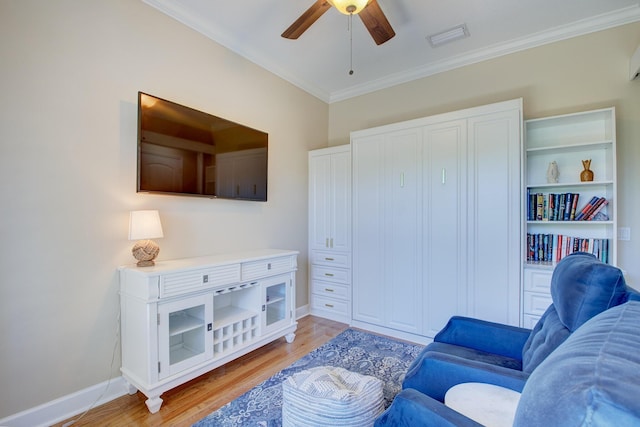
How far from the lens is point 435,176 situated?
2922 millimetres

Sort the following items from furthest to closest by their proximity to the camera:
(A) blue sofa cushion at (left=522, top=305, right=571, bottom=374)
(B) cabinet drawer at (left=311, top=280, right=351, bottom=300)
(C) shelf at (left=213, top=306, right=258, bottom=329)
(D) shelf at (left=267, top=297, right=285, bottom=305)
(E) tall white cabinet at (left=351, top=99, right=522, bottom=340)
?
(B) cabinet drawer at (left=311, top=280, right=351, bottom=300) → (D) shelf at (left=267, top=297, right=285, bottom=305) → (E) tall white cabinet at (left=351, top=99, right=522, bottom=340) → (C) shelf at (left=213, top=306, right=258, bottom=329) → (A) blue sofa cushion at (left=522, top=305, right=571, bottom=374)

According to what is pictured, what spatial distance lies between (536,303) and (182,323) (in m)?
2.88

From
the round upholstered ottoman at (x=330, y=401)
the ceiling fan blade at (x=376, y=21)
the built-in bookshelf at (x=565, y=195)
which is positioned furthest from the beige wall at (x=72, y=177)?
the built-in bookshelf at (x=565, y=195)

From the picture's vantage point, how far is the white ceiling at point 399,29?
2.42 metres

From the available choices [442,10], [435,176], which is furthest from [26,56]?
[435,176]

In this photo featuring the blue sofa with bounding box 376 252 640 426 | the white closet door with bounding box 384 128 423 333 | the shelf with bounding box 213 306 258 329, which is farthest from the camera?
the white closet door with bounding box 384 128 423 333

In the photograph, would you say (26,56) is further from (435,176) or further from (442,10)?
(435,176)

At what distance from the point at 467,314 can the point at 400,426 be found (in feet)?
6.59

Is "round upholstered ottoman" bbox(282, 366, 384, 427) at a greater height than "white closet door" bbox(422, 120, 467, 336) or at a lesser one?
lesser

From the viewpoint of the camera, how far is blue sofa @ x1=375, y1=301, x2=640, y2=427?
17.7 inches

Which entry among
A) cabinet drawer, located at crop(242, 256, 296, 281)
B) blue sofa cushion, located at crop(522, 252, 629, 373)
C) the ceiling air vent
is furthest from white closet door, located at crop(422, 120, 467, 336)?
cabinet drawer, located at crop(242, 256, 296, 281)

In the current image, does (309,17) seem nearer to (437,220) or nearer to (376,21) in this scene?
(376,21)

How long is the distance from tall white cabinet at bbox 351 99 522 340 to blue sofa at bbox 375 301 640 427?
2.00 m

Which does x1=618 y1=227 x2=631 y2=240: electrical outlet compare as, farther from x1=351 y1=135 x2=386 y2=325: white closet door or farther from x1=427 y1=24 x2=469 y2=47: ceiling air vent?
x1=427 y1=24 x2=469 y2=47: ceiling air vent
